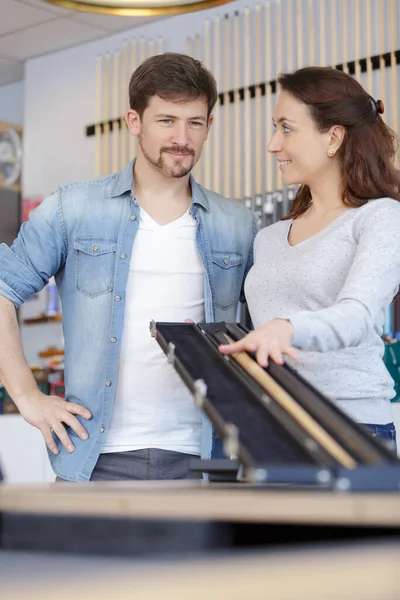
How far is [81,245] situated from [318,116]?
2.11ft

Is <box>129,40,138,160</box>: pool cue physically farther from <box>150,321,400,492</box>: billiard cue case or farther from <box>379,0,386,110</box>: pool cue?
<box>150,321,400,492</box>: billiard cue case

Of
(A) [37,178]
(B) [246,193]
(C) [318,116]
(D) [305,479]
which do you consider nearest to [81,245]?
(C) [318,116]

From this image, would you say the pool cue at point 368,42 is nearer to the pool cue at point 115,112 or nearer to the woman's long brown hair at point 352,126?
the pool cue at point 115,112

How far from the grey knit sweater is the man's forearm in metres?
0.55

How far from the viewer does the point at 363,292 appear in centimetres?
144

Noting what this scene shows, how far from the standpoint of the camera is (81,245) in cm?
213

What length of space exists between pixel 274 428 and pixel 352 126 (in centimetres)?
100

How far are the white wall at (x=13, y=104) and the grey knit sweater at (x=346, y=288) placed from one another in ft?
17.4

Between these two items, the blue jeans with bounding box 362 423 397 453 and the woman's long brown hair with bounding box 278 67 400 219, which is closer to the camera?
the blue jeans with bounding box 362 423 397 453

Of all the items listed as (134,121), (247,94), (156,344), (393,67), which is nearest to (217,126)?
(247,94)

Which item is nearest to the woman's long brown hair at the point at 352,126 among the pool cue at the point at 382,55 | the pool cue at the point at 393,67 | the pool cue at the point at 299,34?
the pool cue at the point at 393,67

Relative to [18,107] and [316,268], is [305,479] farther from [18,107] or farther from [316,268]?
[18,107]

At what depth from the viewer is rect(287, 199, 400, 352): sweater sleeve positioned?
1.34 m

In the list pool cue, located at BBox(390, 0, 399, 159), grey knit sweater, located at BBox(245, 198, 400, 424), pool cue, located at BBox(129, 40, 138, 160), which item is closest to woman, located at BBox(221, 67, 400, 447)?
grey knit sweater, located at BBox(245, 198, 400, 424)
